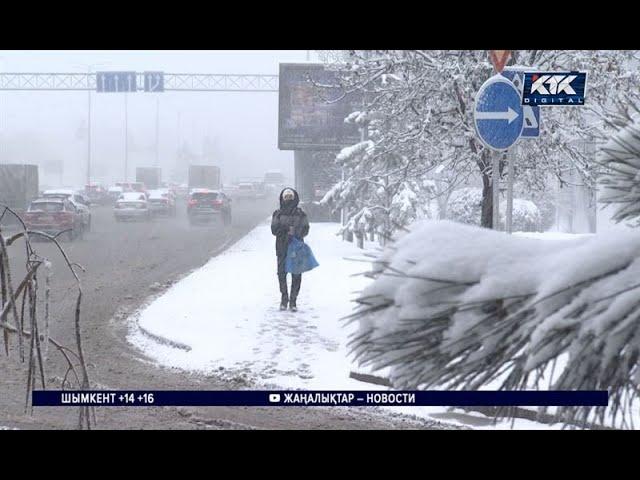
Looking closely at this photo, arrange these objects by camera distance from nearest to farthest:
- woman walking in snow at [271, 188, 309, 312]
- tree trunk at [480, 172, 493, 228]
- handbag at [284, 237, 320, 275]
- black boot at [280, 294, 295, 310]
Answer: tree trunk at [480, 172, 493, 228] < black boot at [280, 294, 295, 310] < handbag at [284, 237, 320, 275] < woman walking in snow at [271, 188, 309, 312]

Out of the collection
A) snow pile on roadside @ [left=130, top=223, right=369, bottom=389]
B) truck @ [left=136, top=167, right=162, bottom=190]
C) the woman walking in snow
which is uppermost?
truck @ [left=136, top=167, right=162, bottom=190]

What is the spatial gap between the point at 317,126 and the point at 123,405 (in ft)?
28.6

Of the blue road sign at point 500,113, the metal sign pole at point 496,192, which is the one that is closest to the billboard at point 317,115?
the metal sign pole at point 496,192

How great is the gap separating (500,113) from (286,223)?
5.66 meters

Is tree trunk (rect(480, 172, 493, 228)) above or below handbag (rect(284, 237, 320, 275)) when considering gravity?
above

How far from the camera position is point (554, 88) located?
319 cm

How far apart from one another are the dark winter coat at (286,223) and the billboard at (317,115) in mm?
752

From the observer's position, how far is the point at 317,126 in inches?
435

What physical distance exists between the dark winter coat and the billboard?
29.6 inches

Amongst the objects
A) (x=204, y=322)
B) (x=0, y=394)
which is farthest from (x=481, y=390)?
(x=204, y=322)

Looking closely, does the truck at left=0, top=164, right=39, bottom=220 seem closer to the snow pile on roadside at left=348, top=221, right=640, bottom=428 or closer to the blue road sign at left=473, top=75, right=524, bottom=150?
the blue road sign at left=473, top=75, right=524, bottom=150

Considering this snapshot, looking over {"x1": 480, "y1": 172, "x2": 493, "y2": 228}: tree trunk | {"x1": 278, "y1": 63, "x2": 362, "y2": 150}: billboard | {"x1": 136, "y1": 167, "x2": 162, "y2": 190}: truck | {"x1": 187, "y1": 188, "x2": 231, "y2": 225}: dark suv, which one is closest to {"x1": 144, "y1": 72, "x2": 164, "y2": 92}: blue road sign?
{"x1": 480, "y1": 172, "x2": 493, "y2": 228}: tree trunk

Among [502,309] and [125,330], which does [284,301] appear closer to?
[125,330]

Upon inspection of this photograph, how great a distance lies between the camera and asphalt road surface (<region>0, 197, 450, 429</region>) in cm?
265
